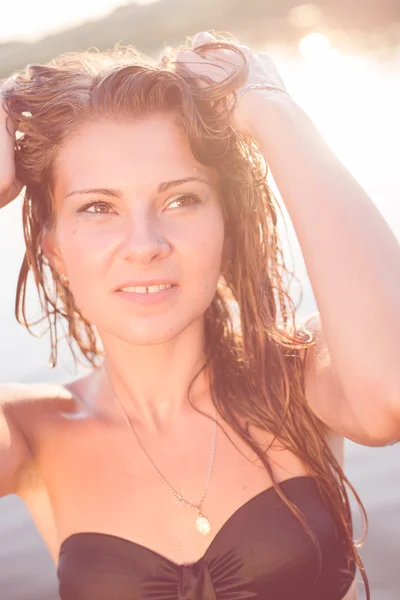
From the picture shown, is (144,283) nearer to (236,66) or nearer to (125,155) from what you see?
(125,155)

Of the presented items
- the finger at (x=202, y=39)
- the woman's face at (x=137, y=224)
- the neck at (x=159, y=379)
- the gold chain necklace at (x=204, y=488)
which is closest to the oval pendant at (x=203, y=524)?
the gold chain necklace at (x=204, y=488)

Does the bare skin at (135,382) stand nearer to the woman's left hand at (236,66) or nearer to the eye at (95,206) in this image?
the eye at (95,206)

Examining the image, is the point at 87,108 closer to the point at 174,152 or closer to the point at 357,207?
the point at 174,152

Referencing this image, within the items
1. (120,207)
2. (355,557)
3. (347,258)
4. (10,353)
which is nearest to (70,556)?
(355,557)

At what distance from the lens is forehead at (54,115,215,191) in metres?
2.56

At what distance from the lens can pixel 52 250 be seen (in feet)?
9.57

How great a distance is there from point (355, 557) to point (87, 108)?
1601mm

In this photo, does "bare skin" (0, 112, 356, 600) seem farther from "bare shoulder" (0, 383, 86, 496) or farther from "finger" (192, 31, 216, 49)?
"finger" (192, 31, 216, 49)

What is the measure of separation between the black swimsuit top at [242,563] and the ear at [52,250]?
862mm

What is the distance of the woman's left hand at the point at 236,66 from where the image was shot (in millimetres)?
2590

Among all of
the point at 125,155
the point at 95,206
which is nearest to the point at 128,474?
the point at 95,206

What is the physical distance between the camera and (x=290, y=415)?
2.77 meters

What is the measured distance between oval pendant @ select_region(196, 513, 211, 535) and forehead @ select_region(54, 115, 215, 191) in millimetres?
1002

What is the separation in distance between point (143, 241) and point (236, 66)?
1.98 feet
